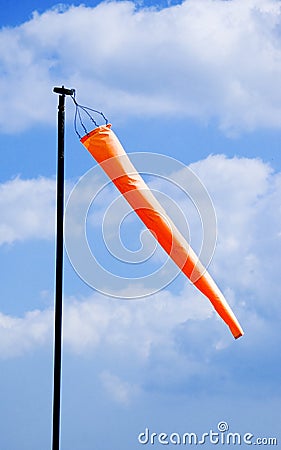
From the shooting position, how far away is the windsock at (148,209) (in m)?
6.46

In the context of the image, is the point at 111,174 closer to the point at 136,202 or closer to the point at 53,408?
the point at 136,202

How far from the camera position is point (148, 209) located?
254 inches

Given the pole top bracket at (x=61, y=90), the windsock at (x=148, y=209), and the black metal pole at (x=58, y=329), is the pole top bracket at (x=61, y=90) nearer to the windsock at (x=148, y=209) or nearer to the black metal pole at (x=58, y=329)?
the windsock at (x=148, y=209)

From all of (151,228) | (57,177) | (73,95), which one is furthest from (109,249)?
(73,95)

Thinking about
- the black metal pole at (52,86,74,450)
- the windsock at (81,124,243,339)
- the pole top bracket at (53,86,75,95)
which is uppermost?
the pole top bracket at (53,86,75,95)

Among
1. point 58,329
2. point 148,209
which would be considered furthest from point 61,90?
point 58,329

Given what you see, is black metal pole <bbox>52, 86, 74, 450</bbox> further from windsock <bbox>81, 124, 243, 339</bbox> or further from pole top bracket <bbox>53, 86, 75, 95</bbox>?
pole top bracket <bbox>53, 86, 75, 95</bbox>

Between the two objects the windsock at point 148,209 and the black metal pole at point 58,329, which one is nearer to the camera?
the black metal pole at point 58,329

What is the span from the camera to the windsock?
6.46 meters

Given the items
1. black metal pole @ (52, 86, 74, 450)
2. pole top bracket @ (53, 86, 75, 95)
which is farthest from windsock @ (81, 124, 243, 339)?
black metal pole @ (52, 86, 74, 450)

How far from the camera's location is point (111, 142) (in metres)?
6.51

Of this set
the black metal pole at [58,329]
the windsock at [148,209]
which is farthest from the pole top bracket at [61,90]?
the black metal pole at [58,329]

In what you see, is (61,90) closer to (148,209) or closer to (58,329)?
(148,209)

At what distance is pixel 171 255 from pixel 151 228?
1.15ft
